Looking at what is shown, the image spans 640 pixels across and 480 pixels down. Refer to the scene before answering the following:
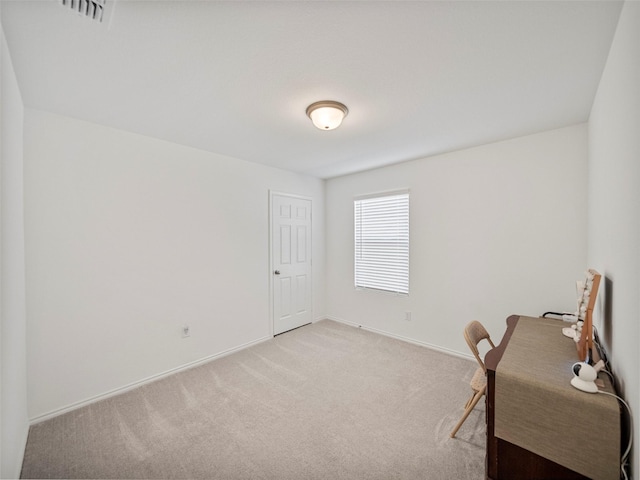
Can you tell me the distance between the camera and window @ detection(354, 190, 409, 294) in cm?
383

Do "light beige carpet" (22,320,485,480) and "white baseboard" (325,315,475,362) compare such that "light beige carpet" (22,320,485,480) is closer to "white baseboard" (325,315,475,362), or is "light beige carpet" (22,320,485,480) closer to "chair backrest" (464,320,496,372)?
"white baseboard" (325,315,475,362)

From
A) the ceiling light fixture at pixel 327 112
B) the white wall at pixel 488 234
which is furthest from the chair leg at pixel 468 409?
the ceiling light fixture at pixel 327 112

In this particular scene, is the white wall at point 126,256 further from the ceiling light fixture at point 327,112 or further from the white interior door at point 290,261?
the ceiling light fixture at point 327,112

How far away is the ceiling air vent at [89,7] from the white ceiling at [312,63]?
49 mm

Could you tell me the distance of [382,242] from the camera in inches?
160

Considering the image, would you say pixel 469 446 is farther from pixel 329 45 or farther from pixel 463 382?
pixel 329 45

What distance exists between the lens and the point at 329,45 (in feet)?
4.79

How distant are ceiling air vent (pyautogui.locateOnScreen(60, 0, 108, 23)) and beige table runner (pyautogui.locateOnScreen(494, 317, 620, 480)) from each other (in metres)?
2.50

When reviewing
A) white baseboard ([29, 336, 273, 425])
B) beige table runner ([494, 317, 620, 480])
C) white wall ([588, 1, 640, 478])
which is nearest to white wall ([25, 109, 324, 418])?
white baseboard ([29, 336, 273, 425])

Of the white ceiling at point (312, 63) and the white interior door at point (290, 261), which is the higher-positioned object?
the white ceiling at point (312, 63)

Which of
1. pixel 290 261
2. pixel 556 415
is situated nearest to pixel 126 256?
pixel 290 261

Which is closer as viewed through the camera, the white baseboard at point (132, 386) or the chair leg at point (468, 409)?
the chair leg at point (468, 409)

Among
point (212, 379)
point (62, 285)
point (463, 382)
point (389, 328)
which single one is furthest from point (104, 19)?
point (389, 328)

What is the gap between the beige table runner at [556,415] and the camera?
1.08 m
